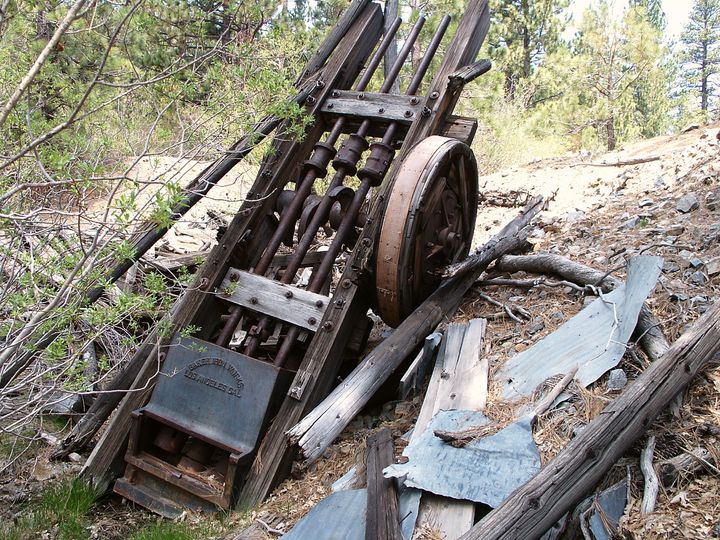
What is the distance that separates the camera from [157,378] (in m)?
3.64

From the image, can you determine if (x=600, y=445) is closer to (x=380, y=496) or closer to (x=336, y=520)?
(x=380, y=496)

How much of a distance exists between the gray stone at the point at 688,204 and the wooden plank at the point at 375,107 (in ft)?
8.00

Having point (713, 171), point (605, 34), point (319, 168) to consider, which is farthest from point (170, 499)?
point (605, 34)

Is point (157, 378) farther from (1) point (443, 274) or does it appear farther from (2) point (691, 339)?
(2) point (691, 339)

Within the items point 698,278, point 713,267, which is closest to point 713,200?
point 713,267

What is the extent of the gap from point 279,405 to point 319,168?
63.1 inches

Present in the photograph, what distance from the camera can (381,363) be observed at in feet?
11.9

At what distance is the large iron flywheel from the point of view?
3.66 metres

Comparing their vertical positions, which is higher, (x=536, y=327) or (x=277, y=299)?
(x=277, y=299)

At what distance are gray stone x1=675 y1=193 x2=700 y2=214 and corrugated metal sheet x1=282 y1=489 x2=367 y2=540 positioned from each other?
3753 millimetres

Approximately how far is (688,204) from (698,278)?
158 centimetres

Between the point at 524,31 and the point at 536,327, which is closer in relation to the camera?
the point at 536,327

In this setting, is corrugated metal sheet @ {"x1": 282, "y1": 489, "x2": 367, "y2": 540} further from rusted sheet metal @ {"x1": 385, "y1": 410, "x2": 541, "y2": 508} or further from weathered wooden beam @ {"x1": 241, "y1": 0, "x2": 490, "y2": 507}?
weathered wooden beam @ {"x1": 241, "y1": 0, "x2": 490, "y2": 507}

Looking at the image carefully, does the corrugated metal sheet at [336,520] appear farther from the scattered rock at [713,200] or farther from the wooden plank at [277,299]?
the scattered rock at [713,200]
